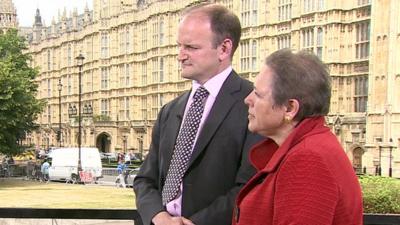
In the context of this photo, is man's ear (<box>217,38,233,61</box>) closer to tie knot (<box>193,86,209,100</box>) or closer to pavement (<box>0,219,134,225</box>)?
tie knot (<box>193,86,209,100</box>)

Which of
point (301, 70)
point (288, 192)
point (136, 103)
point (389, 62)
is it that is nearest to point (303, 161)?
point (288, 192)

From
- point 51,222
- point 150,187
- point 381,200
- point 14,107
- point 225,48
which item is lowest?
point 381,200

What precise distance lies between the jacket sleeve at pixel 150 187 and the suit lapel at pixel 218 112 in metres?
0.30

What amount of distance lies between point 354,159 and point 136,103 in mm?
25091

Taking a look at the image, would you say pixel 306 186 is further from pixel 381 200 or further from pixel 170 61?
pixel 170 61

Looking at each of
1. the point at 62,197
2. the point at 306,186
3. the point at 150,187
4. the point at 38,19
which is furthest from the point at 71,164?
the point at 38,19

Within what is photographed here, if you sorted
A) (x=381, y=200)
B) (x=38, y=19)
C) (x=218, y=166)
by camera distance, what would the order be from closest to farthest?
(x=218, y=166), (x=381, y=200), (x=38, y=19)

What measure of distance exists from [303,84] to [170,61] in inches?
1848

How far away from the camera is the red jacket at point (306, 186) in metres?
2.00

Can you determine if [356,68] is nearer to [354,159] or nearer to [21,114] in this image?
[354,159]

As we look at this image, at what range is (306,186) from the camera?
2010mm

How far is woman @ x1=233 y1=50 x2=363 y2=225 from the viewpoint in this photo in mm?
2012

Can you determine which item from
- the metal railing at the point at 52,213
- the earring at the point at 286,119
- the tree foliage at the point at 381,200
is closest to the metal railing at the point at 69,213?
the metal railing at the point at 52,213

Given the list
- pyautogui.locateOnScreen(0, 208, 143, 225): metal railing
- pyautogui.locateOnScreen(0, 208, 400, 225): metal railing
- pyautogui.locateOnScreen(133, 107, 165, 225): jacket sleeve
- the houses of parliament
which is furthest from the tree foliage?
the houses of parliament
